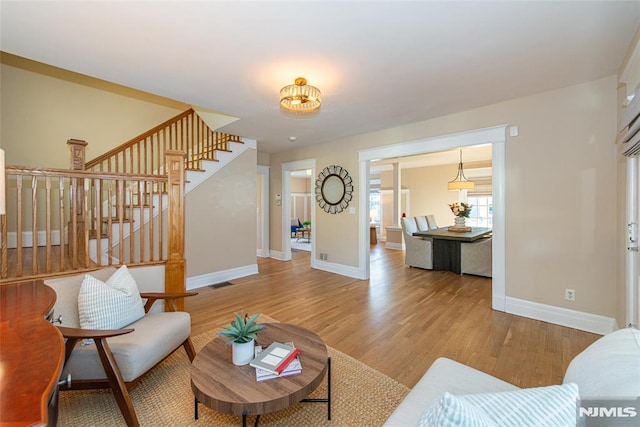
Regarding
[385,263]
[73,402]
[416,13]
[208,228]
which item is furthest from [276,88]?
[385,263]

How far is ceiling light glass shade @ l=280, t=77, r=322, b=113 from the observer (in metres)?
2.38

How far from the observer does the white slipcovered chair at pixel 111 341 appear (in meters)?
1.56

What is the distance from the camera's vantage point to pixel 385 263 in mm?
5980

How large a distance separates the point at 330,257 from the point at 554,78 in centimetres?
394

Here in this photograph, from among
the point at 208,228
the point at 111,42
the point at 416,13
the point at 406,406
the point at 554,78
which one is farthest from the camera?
the point at 208,228

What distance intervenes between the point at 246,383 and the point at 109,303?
1.15m

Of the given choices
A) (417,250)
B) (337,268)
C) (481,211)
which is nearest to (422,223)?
(417,250)

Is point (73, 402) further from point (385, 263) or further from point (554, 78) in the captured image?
point (385, 263)

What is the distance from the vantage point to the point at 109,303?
6.02 ft

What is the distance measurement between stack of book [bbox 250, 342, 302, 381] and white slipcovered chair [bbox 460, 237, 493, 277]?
4.25 m

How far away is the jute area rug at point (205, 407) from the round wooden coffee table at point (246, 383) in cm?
11

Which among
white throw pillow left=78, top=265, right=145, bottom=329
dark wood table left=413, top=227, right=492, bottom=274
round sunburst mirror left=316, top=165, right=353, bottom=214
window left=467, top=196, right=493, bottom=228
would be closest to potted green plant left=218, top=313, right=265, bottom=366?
white throw pillow left=78, top=265, right=145, bottom=329

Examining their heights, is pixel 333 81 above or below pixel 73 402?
above

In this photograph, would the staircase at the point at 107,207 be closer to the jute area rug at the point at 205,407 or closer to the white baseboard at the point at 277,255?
the jute area rug at the point at 205,407
